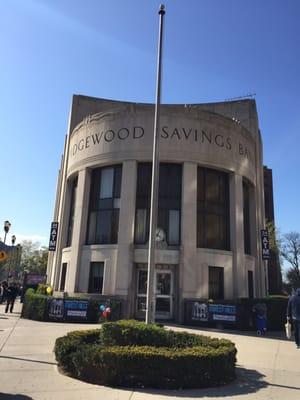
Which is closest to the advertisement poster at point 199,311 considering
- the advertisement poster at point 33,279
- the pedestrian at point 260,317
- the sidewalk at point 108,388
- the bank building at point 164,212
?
the bank building at point 164,212

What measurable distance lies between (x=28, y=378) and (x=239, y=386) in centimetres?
428

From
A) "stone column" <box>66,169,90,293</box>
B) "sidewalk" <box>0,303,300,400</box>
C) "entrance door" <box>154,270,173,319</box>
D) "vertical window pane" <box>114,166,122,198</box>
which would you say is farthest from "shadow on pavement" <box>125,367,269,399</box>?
Answer: "vertical window pane" <box>114,166,122,198</box>

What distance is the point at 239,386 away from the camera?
25.4 feet

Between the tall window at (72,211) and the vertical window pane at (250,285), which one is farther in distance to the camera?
the tall window at (72,211)

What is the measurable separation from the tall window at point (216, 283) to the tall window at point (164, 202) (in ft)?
8.96

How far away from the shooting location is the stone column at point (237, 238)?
2281cm

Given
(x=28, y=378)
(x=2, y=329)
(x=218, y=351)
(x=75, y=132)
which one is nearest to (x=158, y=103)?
(x=218, y=351)

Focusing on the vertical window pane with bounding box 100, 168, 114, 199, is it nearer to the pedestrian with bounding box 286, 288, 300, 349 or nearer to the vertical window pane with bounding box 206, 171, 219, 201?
the vertical window pane with bounding box 206, 171, 219, 201

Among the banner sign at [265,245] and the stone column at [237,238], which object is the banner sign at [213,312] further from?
the banner sign at [265,245]

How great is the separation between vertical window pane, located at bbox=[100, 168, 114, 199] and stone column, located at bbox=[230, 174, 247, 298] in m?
7.71

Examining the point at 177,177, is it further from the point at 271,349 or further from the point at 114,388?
the point at 114,388

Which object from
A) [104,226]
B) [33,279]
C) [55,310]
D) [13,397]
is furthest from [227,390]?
[33,279]

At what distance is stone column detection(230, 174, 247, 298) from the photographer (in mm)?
22812

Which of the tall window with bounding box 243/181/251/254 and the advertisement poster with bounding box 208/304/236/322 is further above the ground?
the tall window with bounding box 243/181/251/254
